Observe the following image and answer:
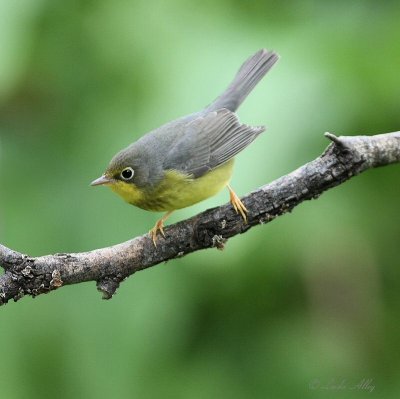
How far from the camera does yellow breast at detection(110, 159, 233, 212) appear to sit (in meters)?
4.41

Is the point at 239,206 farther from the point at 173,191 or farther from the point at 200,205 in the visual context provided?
the point at 173,191

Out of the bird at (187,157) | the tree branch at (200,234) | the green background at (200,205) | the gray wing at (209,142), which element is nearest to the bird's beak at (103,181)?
the bird at (187,157)

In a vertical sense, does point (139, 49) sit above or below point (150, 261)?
above

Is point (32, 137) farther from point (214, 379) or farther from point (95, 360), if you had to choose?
point (214, 379)

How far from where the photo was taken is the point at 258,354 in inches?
204

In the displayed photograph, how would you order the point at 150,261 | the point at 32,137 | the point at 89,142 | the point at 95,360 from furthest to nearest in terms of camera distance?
the point at 32,137 < the point at 89,142 < the point at 95,360 < the point at 150,261

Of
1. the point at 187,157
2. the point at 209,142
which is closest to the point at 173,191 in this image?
the point at 187,157

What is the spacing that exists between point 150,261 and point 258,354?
5.67 feet

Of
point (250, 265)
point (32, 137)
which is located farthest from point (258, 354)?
point (32, 137)

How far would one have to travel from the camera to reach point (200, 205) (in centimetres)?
432

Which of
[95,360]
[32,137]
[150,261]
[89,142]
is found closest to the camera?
[150,261]

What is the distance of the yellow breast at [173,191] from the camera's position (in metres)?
4.41

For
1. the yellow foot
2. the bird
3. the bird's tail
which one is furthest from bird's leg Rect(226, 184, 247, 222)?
the bird's tail

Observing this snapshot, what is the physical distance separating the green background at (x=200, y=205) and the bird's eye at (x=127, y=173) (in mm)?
384
